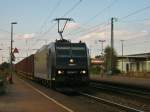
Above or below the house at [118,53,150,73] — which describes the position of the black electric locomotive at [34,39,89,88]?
below

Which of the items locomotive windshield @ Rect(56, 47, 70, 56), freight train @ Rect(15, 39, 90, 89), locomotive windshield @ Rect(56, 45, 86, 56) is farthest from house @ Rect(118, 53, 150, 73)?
locomotive windshield @ Rect(56, 47, 70, 56)

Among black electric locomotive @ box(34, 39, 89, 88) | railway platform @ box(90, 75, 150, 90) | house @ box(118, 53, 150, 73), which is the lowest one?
railway platform @ box(90, 75, 150, 90)

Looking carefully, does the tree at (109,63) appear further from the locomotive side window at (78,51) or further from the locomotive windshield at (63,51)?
the locomotive windshield at (63,51)

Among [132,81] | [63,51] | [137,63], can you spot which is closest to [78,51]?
[63,51]

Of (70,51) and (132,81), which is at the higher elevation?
(70,51)

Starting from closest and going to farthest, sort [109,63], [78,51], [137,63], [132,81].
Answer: [78,51]
[132,81]
[109,63]
[137,63]

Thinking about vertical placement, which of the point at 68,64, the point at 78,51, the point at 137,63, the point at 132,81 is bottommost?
the point at 132,81

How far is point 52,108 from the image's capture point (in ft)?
63.2

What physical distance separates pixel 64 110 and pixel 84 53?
12.7 meters

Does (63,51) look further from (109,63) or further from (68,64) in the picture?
(109,63)

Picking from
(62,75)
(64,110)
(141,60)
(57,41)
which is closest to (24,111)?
(64,110)

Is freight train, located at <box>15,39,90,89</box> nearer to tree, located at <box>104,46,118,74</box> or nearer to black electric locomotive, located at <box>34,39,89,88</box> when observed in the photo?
black electric locomotive, located at <box>34,39,89,88</box>

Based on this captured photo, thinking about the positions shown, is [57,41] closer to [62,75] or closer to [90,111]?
[62,75]

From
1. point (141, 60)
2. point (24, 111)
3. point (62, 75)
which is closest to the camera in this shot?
point (24, 111)
